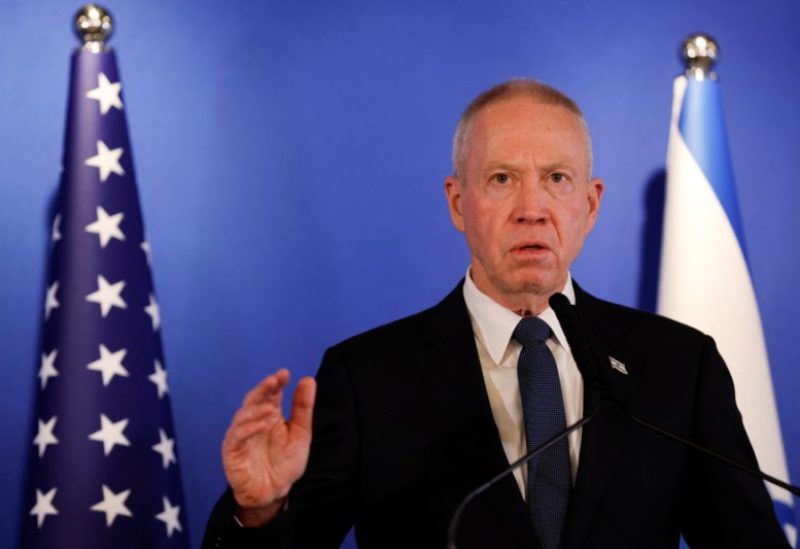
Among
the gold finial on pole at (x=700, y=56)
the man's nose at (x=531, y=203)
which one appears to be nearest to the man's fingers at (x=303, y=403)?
the man's nose at (x=531, y=203)

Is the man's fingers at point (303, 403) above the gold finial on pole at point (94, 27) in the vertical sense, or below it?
below

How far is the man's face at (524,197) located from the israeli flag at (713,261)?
0.96m

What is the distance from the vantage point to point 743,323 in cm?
277

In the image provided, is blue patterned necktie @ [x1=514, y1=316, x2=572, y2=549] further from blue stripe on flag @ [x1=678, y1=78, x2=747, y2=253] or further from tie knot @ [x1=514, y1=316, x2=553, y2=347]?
blue stripe on flag @ [x1=678, y1=78, x2=747, y2=253]

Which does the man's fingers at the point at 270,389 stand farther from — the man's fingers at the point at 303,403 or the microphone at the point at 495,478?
the microphone at the point at 495,478

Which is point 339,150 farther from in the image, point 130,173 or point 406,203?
point 130,173

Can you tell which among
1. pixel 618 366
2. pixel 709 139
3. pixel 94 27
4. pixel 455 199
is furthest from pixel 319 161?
pixel 618 366

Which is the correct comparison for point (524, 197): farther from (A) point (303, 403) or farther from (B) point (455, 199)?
(A) point (303, 403)

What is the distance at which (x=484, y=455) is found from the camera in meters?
1.66

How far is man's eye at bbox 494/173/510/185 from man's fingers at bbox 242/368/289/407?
684 mm

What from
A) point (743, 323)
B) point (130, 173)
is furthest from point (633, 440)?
point (130, 173)

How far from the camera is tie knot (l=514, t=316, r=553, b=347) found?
1.76 metres

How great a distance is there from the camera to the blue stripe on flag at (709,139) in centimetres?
282

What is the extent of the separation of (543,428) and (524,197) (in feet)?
1.34
